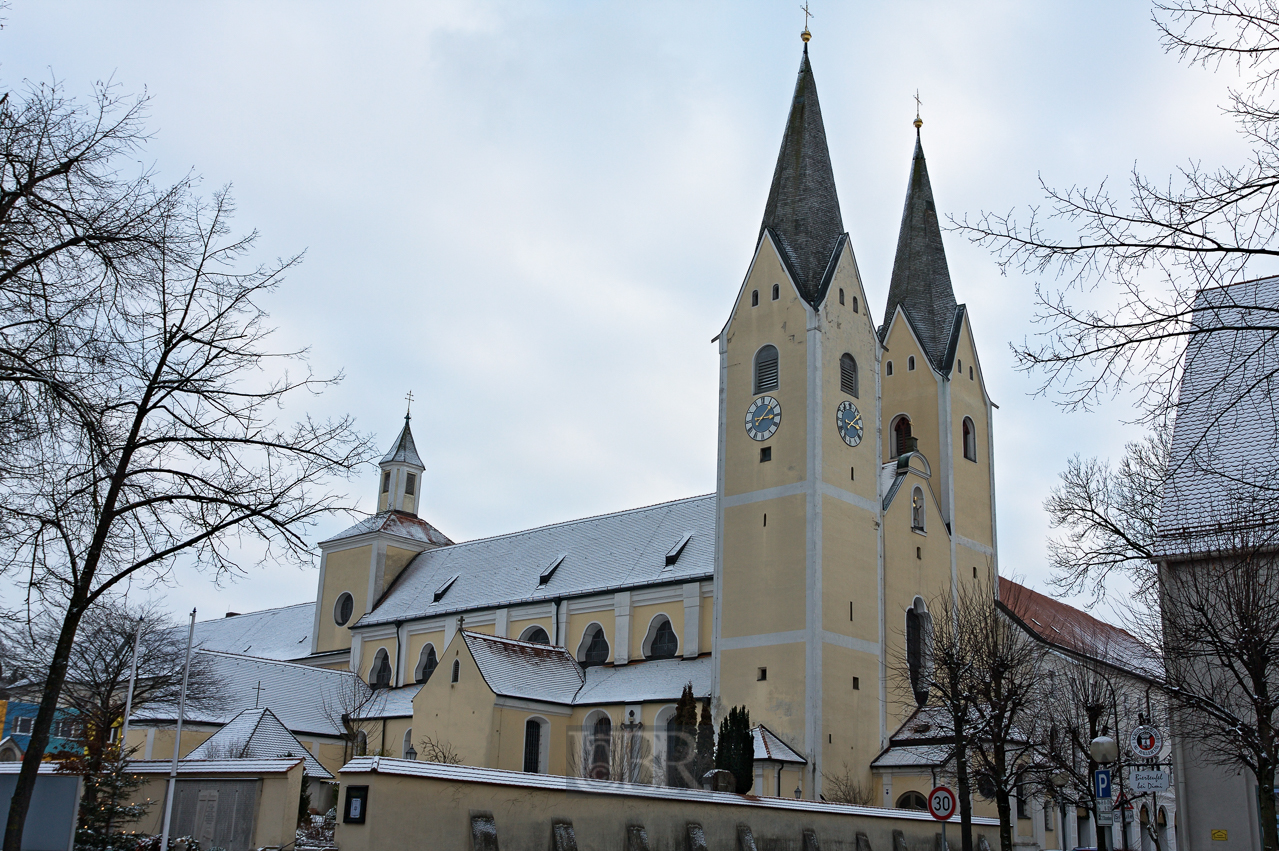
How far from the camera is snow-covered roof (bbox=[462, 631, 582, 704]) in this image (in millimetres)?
40156

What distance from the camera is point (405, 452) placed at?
67.2 meters

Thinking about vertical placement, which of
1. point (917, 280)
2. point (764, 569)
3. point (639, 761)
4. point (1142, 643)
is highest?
point (917, 280)

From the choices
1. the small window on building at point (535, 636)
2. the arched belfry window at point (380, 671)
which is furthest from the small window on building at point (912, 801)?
the arched belfry window at point (380, 671)

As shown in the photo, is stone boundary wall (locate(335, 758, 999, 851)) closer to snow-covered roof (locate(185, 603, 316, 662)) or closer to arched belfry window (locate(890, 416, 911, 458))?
arched belfry window (locate(890, 416, 911, 458))

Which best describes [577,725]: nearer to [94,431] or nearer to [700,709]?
[700,709]

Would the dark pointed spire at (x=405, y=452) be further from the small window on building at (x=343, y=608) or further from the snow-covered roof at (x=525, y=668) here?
the snow-covered roof at (x=525, y=668)

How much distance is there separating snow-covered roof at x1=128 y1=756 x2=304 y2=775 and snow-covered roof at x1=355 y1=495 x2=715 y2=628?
2240cm

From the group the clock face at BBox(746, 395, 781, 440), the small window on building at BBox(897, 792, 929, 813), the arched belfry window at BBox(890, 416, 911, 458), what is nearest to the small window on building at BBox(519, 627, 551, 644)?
the clock face at BBox(746, 395, 781, 440)

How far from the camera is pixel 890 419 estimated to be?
4928 cm

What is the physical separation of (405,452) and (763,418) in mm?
31703

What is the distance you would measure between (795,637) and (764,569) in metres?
2.79

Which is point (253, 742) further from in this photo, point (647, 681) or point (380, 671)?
point (380, 671)

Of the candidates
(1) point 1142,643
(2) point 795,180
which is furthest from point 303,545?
(2) point 795,180

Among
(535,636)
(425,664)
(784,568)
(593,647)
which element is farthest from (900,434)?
(425,664)
